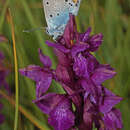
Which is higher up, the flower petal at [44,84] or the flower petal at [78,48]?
the flower petal at [78,48]

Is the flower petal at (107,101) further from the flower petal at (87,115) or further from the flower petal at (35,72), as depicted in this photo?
the flower petal at (35,72)

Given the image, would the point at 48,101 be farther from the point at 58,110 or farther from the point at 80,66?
the point at 80,66

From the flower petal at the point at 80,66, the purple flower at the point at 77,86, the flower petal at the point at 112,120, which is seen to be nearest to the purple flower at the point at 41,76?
the purple flower at the point at 77,86

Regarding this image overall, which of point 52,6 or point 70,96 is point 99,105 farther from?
point 52,6

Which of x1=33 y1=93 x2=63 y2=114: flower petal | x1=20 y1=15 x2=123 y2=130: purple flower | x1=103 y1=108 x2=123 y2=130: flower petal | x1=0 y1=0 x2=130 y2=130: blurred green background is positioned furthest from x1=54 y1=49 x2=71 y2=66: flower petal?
x1=0 y1=0 x2=130 y2=130: blurred green background

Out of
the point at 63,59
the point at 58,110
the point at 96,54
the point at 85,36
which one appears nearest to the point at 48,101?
the point at 58,110

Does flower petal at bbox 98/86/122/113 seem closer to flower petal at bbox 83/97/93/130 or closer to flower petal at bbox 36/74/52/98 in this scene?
flower petal at bbox 83/97/93/130

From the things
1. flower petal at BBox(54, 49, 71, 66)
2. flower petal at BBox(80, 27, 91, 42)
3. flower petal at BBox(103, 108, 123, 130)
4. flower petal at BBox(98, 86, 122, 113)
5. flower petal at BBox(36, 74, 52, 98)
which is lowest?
flower petal at BBox(103, 108, 123, 130)
